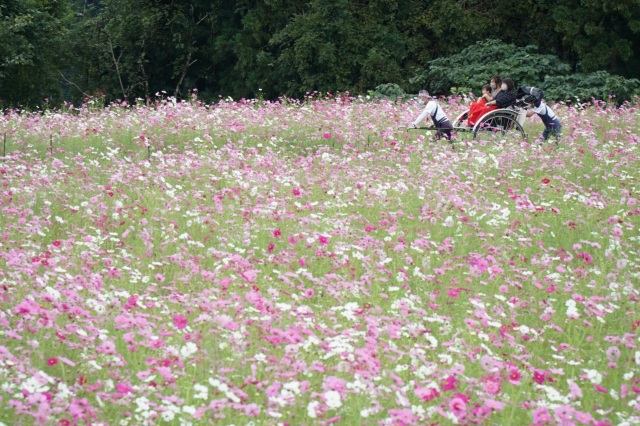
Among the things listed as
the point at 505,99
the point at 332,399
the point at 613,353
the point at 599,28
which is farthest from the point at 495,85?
the point at 599,28

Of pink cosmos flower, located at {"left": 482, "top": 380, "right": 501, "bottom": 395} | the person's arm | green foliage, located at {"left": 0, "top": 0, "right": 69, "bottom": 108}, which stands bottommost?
green foliage, located at {"left": 0, "top": 0, "right": 69, "bottom": 108}

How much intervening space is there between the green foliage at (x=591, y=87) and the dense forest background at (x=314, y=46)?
5 centimetres

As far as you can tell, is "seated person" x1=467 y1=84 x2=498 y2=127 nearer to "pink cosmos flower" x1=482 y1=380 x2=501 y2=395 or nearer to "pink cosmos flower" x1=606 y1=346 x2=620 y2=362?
"pink cosmos flower" x1=606 y1=346 x2=620 y2=362

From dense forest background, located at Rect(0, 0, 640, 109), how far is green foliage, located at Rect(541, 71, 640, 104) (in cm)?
5

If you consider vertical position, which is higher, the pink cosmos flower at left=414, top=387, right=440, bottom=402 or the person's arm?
the pink cosmos flower at left=414, top=387, right=440, bottom=402

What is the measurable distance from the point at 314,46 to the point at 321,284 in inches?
811

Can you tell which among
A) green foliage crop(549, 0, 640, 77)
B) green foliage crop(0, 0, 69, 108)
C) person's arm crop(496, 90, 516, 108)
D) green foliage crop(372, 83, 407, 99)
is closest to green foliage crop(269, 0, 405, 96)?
green foliage crop(549, 0, 640, 77)

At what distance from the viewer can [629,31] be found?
924 inches

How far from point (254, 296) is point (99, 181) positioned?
478 centimetres

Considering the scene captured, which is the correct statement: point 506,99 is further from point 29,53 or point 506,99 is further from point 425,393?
point 29,53

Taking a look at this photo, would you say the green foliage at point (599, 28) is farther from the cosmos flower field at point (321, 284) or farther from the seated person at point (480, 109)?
the cosmos flower field at point (321, 284)

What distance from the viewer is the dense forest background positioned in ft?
73.1

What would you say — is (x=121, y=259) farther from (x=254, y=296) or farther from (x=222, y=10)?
(x=222, y=10)

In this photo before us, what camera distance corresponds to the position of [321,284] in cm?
555
